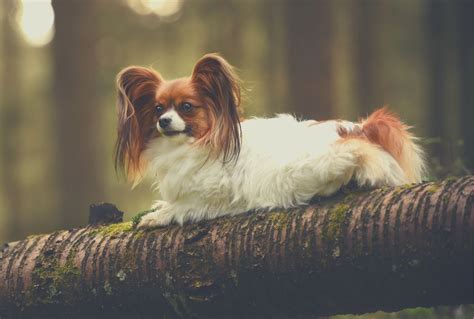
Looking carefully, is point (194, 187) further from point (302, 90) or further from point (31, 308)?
point (302, 90)

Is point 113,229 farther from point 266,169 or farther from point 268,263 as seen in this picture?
point 268,263

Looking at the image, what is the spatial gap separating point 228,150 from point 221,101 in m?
0.34

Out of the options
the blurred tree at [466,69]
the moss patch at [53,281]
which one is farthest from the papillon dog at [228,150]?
the blurred tree at [466,69]

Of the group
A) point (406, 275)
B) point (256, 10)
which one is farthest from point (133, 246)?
point (256, 10)

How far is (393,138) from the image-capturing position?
15.4ft

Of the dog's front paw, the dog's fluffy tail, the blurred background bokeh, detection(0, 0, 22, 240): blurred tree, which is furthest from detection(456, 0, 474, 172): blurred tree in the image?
detection(0, 0, 22, 240): blurred tree

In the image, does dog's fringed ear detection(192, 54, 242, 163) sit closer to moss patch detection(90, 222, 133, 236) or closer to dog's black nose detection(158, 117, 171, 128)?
dog's black nose detection(158, 117, 171, 128)

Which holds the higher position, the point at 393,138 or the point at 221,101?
the point at 221,101

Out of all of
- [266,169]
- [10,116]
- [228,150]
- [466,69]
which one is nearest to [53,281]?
[228,150]

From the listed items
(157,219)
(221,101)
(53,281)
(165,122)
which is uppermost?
(221,101)

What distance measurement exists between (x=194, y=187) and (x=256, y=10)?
12.7 metres

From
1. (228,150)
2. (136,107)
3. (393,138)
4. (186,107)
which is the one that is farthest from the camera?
(136,107)

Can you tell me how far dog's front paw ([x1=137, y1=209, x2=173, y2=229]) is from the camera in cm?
507

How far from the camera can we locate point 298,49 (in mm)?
10555
